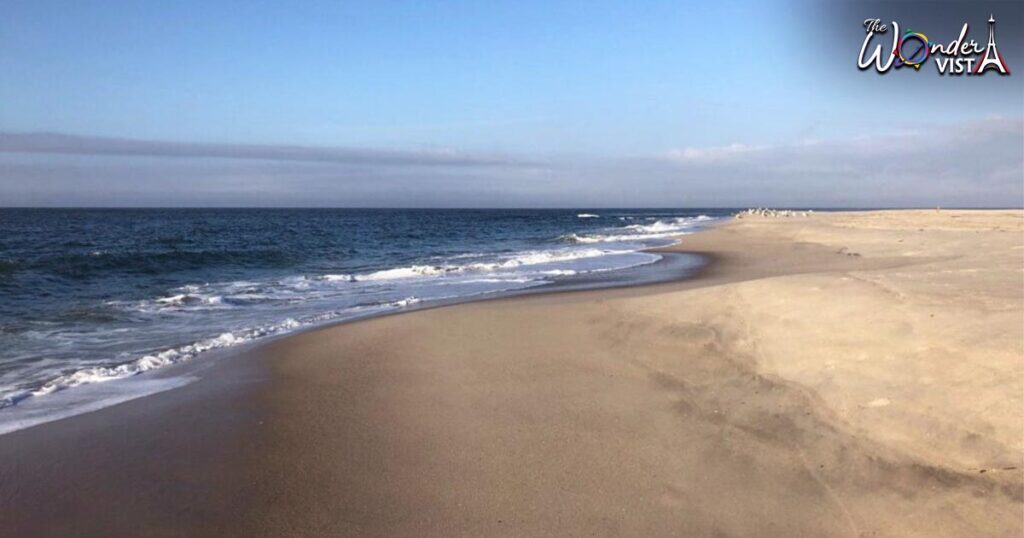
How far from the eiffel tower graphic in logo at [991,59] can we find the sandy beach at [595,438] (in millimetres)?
3909

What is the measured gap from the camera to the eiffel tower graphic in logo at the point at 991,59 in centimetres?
1030

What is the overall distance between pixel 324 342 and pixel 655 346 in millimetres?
5057

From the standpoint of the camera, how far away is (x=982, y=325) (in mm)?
6582

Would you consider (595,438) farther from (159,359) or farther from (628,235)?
(628,235)

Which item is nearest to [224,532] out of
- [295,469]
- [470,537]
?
[295,469]

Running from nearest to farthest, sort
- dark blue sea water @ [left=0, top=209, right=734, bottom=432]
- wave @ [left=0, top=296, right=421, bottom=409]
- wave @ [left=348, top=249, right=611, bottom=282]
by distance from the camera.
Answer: wave @ [left=0, top=296, right=421, bottom=409]
dark blue sea water @ [left=0, top=209, right=734, bottom=432]
wave @ [left=348, top=249, right=611, bottom=282]

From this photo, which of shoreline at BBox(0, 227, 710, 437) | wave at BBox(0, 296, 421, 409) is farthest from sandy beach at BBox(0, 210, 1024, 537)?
wave at BBox(0, 296, 421, 409)

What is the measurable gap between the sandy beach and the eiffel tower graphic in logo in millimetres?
3909

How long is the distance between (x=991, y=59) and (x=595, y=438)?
401 inches

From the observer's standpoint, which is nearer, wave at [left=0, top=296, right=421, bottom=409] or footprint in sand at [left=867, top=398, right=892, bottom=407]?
footprint in sand at [left=867, top=398, right=892, bottom=407]

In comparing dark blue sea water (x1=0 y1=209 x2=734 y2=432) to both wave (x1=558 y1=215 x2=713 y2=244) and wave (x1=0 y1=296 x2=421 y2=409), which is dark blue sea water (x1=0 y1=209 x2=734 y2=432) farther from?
wave (x1=558 y1=215 x2=713 y2=244)

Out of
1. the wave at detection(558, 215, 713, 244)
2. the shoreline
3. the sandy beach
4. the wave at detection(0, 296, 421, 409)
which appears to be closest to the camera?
the sandy beach

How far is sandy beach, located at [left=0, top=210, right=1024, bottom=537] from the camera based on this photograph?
4219 millimetres

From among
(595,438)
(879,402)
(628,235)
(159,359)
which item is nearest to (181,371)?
(159,359)
